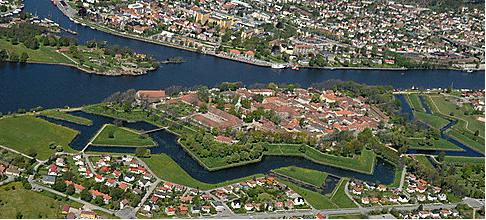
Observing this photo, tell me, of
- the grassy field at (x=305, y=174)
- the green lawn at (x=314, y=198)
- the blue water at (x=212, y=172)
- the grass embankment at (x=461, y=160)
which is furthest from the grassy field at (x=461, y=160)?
the green lawn at (x=314, y=198)

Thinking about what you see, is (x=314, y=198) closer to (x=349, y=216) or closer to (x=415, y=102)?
(x=349, y=216)

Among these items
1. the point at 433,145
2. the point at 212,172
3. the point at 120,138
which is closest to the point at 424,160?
the point at 433,145

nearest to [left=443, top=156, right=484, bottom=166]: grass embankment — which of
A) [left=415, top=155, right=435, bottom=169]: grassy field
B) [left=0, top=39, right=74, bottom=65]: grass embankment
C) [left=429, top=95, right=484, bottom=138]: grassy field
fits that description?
[left=415, top=155, right=435, bottom=169]: grassy field

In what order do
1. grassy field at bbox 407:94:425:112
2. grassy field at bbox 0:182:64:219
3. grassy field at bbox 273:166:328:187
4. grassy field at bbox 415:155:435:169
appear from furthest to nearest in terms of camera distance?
grassy field at bbox 407:94:425:112, grassy field at bbox 415:155:435:169, grassy field at bbox 273:166:328:187, grassy field at bbox 0:182:64:219

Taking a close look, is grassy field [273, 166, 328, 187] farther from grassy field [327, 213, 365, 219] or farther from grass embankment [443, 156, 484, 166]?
grass embankment [443, 156, 484, 166]

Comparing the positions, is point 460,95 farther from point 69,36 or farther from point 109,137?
point 69,36

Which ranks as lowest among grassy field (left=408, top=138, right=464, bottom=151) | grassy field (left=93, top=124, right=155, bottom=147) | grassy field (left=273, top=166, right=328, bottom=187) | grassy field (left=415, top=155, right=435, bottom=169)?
grassy field (left=93, top=124, right=155, bottom=147)

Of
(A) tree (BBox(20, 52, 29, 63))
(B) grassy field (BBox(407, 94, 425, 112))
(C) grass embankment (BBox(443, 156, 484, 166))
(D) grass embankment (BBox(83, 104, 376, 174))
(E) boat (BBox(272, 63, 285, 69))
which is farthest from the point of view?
(E) boat (BBox(272, 63, 285, 69))

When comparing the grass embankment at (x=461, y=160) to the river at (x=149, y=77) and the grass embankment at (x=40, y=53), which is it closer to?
the river at (x=149, y=77)
